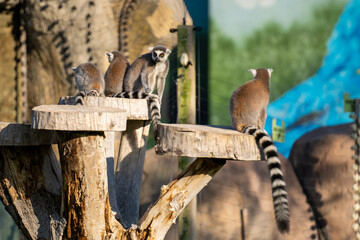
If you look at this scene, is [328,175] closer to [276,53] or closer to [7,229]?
[276,53]

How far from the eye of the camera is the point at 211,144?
7.75 feet

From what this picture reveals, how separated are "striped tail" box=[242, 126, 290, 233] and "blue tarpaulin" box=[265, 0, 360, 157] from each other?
230 centimetres

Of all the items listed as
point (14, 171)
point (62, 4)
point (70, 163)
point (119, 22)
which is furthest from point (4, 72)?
point (70, 163)

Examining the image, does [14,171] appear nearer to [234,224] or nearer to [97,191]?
[97,191]

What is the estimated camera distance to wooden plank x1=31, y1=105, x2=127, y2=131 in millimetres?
2203

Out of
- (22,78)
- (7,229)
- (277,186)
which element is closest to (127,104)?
(277,186)

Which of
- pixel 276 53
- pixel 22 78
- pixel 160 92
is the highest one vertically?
pixel 276 53

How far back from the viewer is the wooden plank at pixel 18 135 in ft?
8.44

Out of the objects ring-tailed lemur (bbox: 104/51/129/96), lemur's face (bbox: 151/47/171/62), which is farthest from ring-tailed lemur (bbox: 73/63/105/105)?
lemur's face (bbox: 151/47/171/62)

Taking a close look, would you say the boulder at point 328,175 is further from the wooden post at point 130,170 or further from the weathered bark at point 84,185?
the weathered bark at point 84,185

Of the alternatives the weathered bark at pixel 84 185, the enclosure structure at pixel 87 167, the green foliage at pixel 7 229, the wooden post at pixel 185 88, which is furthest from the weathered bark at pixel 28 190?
the green foliage at pixel 7 229

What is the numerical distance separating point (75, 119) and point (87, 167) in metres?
0.28

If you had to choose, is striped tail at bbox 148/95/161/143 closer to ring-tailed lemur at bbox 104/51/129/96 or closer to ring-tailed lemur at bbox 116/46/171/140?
ring-tailed lemur at bbox 116/46/171/140

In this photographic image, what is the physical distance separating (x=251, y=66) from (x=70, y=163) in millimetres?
2784
